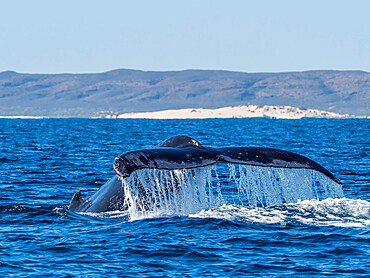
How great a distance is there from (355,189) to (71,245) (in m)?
8.92

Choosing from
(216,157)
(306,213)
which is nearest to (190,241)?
(216,157)

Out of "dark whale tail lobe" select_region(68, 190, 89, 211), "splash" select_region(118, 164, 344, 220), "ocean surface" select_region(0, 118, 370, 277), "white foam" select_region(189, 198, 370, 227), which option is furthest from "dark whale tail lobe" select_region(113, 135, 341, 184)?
"dark whale tail lobe" select_region(68, 190, 89, 211)

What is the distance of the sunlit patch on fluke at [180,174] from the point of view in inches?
318

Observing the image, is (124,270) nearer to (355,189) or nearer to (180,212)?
(180,212)

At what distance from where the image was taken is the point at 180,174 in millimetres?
9688

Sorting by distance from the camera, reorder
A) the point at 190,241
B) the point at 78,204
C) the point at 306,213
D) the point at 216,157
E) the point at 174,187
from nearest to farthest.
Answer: the point at 216,157 → the point at 190,241 → the point at 174,187 → the point at 306,213 → the point at 78,204

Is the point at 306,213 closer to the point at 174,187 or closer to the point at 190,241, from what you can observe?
the point at 174,187

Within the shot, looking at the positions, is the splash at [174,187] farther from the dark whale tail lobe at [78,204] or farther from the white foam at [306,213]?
the dark whale tail lobe at [78,204]

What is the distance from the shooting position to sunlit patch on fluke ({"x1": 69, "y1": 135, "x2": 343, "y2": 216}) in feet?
26.5

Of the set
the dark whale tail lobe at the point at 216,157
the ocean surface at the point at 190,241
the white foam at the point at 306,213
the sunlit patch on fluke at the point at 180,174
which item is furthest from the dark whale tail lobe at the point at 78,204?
the dark whale tail lobe at the point at 216,157

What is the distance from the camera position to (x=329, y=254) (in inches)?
328

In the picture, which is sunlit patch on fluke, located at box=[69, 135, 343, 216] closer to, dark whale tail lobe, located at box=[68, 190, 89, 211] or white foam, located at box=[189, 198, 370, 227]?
dark whale tail lobe, located at box=[68, 190, 89, 211]

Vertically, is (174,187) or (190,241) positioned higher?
(174,187)

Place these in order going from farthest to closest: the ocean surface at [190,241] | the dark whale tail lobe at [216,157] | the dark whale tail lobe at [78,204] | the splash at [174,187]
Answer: the dark whale tail lobe at [78,204] → the splash at [174,187] → the dark whale tail lobe at [216,157] → the ocean surface at [190,241]
